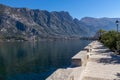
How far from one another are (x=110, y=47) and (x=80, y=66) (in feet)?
72.0

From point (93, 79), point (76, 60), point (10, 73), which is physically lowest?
point (10, 73)

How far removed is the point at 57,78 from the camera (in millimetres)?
6016

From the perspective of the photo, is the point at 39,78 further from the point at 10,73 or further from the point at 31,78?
the point at 10,73

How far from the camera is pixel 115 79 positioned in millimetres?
9953

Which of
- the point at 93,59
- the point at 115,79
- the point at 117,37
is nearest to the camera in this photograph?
the point at 115,79

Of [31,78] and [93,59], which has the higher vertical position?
[93,59]

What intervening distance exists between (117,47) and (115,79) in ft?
63.3

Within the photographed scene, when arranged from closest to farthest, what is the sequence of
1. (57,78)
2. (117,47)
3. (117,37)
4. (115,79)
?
(57,78) < (115,79) < (117,47) < (117,37)

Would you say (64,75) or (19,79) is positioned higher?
(64,75)

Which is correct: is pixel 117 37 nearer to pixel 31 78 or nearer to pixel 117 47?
pixel 117 47

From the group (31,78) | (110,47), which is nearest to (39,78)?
(31,78)

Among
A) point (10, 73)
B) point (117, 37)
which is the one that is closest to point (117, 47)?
point (117, 37)

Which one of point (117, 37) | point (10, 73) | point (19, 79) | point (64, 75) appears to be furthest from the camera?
point (10, 73)

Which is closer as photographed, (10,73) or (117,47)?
(117,47)
